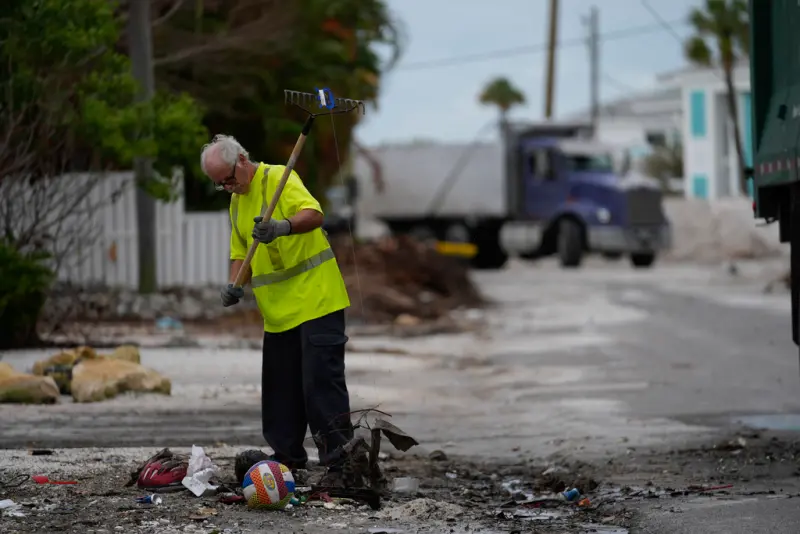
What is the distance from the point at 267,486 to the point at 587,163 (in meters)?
31.9

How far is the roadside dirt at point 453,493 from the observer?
24.1 feet

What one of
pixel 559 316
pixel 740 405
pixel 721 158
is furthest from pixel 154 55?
pixel 721 158

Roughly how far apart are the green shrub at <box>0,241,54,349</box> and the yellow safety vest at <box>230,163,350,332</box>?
6.45m

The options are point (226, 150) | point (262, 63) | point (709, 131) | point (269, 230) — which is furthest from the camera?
point (709, 131)

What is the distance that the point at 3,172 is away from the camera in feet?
45.4

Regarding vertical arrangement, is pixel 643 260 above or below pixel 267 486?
above

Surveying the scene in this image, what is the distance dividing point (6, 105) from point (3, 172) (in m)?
0.88

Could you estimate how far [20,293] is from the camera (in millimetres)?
14742

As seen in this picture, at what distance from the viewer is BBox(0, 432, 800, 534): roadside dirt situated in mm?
7355

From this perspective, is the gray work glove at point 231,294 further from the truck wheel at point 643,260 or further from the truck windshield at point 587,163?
the truck wheel at point 643,260

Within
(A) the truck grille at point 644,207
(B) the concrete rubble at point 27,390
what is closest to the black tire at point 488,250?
(A) the truck grille at point 644,207

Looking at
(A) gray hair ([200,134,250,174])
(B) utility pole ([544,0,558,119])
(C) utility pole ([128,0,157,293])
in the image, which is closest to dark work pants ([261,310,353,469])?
(A) gray hair ([200,134,250,174])

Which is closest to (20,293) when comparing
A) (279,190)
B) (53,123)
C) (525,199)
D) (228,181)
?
(53,123)

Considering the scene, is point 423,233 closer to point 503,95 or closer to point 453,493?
point 453,493
